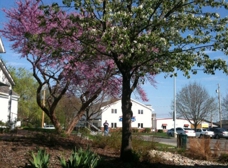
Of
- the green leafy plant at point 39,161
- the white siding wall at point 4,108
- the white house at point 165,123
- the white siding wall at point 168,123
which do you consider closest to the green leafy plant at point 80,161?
the green leafy plant at point 39,161

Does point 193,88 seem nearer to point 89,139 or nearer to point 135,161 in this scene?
point 89,139

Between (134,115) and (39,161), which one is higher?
(134,115)

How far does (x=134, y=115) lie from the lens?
248 feet

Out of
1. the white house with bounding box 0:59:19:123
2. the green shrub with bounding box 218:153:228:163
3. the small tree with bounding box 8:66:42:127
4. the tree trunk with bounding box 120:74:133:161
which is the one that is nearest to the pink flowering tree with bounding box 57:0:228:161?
the tree trunk with bounding box 120:74:133:161

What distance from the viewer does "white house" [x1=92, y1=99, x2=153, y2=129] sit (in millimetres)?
72938

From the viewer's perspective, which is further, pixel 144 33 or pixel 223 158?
pixel 223 158

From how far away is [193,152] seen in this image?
14.2m

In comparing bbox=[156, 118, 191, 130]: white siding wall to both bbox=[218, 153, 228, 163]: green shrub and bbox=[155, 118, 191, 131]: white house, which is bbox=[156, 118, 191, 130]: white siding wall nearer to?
bbox=[155, 118, 191, 131]: white house

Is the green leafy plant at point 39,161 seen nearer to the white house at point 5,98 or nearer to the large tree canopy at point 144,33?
the large tree canopy at point 144,33

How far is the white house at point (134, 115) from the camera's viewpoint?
72.9 m

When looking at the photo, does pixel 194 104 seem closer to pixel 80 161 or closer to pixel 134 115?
pixel 134 115

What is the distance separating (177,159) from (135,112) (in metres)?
62.6

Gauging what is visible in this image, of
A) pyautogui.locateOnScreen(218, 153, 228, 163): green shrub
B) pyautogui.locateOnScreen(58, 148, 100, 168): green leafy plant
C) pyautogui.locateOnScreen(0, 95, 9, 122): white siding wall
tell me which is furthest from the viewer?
pyautogui.locateOnScreen(0, 95, 9, 122): white siding wall

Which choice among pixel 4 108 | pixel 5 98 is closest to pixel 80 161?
pixel 4 108
